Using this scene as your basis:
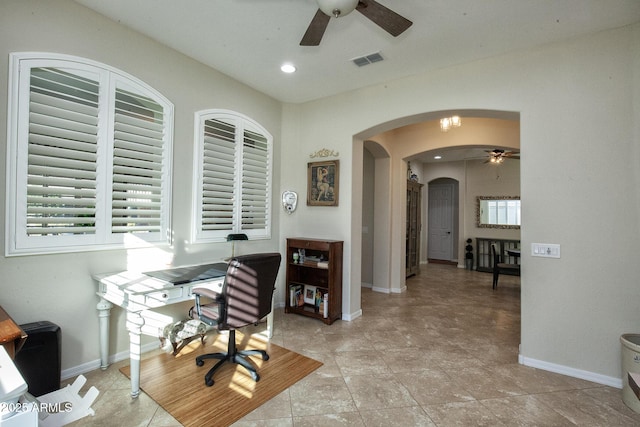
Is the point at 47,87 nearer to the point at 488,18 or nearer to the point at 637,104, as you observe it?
the point at 488,18

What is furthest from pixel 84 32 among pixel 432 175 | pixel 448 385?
pixel 432 175

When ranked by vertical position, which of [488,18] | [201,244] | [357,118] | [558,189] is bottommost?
[201,244]

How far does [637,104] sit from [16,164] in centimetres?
484

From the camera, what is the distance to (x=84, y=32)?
243 cm

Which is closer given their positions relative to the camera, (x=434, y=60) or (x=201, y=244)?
(x=434, y=60)

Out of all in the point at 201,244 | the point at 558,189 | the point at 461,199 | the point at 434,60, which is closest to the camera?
the point at 558,189

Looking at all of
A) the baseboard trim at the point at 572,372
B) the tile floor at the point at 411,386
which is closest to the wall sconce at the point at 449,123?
the tile floor at the point at 411,386

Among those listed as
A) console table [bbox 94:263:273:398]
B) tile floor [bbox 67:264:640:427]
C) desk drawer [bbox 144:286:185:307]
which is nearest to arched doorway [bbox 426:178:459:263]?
tile floor [bbox 67:264:640:427]

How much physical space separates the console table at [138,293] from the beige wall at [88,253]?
106 millimetres

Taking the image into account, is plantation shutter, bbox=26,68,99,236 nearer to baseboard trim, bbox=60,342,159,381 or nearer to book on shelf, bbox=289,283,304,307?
baseboard trim, bbox=60,342,159,381

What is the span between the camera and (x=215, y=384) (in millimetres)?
2344

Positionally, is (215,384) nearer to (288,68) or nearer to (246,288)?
(246,288)

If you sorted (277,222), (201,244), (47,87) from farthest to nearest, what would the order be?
(277,222)
(201,244)
(47,87)

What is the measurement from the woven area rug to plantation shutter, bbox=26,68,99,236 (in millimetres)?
1342
